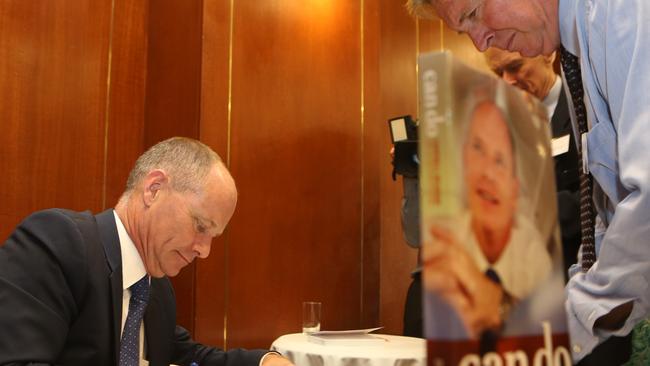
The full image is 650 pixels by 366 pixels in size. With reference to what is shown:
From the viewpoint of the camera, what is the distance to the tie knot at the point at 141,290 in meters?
1.68

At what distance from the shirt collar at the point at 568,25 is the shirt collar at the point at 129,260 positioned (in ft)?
3.77

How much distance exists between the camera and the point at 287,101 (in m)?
3.81

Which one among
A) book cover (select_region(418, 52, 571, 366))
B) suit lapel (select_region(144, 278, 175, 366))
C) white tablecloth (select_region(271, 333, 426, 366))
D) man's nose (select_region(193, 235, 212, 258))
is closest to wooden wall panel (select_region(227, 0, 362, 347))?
white tablecloth (select_region(271, 333, 426, 366))

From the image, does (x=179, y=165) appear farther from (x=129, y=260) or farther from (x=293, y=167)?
(x=293, y=167)

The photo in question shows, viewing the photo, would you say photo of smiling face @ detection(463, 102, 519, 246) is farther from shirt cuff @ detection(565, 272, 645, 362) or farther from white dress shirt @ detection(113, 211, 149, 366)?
white dress shirt @ detection(113, 211, 149, 366)

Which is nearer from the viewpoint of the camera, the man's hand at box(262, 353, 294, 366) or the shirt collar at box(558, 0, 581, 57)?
the shirt collar at box(558, 0, 581, 57)

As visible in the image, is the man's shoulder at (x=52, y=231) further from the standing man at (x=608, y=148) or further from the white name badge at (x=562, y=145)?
the white name badge at (x=562, y=145)

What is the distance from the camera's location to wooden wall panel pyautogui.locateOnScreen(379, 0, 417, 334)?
4188 millimetres

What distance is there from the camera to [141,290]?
169 cm

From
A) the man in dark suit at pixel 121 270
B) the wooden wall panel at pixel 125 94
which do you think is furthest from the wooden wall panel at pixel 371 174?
the man in dark suit at pixel 121 270

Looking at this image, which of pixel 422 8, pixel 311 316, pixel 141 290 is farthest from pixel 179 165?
pixel 311 316

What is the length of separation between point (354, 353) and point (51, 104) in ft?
6.41

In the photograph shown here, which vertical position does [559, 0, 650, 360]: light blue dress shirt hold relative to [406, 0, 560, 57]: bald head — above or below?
below

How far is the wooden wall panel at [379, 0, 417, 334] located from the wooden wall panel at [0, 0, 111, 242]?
5.75ft
